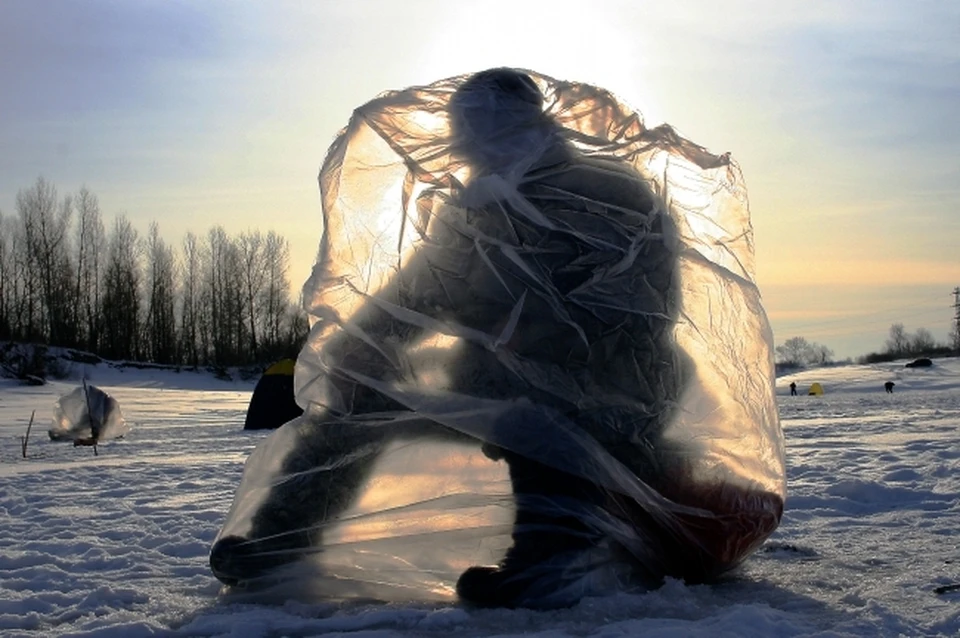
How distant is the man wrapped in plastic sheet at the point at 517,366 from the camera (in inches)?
90.7

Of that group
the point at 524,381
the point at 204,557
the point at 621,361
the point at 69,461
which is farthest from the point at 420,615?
the point at 69,461

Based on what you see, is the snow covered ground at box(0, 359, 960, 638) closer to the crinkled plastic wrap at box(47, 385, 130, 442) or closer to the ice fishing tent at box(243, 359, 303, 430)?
the crinkled plastic wrap at box(47, 385, 130, 442)

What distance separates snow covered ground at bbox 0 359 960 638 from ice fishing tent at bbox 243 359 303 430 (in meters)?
5.01

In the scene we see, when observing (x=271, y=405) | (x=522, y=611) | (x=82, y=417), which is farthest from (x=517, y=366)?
(x=271, y=405)

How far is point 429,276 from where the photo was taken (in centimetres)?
243

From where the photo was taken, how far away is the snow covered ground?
2.03 metres

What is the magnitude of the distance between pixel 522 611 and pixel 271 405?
9275 millimetres

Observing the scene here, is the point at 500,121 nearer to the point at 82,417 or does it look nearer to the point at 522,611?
the point at 522,611

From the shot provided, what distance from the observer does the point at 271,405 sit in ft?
36.3

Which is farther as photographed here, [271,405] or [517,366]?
[271,405]

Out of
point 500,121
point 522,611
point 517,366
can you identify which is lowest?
point 522,611

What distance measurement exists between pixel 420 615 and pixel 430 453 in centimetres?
39

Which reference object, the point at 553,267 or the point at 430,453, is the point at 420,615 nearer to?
the point at 430,453

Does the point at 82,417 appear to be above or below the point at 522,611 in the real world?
above
